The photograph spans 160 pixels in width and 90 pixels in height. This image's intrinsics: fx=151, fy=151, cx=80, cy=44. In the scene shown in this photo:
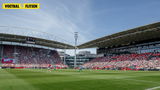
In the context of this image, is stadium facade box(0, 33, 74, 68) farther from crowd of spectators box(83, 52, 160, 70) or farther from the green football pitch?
the green football pitch

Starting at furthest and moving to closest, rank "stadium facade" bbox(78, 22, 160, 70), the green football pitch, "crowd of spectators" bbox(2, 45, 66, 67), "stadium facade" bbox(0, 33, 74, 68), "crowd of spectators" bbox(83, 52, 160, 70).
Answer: "crowd of spectators" bbox(2, 45, 66, 67)
"stadium facade" bbox(0, 33, 74, 68)
"crowd of spectators" bbox(83, 52, 160, 70)
"stadium facade" bbox(78, 22, 160, 70)
the green football pitch

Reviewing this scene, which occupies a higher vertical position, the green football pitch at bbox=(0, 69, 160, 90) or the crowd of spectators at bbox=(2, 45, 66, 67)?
the crowd of spectators at bbox=(2, 45, 66, 67)

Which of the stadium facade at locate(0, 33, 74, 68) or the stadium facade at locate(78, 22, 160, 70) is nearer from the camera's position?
the stadium facade at locate(78, 22, 160, 70)

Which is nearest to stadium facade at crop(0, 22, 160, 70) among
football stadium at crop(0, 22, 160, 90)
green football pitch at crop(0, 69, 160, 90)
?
football stadium at crop(0, 22, 160, 90)

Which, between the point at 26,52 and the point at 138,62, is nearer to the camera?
the point at 138,62

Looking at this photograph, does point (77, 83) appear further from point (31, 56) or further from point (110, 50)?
point (31, 56)

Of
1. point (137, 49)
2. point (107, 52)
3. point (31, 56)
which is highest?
point (137, 49)

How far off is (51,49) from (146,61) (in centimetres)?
5762

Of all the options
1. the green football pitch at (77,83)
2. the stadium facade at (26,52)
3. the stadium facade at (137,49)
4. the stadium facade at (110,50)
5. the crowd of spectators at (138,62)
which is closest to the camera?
the green football pitch at (77,83)

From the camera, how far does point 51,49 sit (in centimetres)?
9538

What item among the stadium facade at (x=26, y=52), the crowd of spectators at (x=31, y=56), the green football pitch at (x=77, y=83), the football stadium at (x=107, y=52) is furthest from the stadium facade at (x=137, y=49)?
the green football pitch at (x=77, y=83)

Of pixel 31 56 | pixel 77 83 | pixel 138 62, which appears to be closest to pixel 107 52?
pixel 138 62

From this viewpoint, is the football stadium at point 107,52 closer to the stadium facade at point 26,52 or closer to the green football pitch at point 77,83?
the stadium facade at point 26,52

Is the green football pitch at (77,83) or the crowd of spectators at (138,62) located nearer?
the green football pitch at (77,83)
